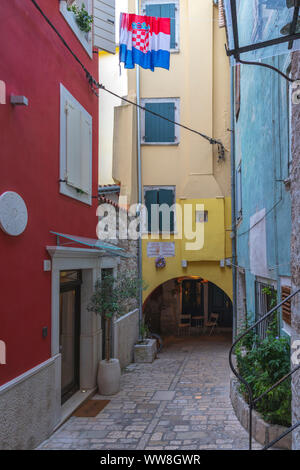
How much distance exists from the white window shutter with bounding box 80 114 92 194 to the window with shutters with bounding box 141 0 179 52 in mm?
7844

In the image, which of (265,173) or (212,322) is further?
(212,322)

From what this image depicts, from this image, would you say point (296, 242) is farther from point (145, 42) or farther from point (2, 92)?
point (145, 42)

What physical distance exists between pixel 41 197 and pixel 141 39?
552cm

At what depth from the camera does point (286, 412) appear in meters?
5.54

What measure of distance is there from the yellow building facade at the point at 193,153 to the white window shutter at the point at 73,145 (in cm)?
648

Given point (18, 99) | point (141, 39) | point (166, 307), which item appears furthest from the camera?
Answer: point (166, 307)

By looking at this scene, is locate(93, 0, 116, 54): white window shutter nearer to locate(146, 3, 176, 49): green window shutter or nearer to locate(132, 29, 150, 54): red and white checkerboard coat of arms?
locate(132, 29, 150, 54): red and white checkerboard coat of arms

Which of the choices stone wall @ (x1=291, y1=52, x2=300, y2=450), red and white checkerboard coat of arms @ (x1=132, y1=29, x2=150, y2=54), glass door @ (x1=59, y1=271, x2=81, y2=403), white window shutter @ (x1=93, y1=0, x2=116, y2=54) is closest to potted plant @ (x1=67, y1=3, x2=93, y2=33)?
white window shutter @ (x1=93, y1=0, x2=116, y2=54)

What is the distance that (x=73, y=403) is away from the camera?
800cm

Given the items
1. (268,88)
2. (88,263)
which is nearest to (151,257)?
(88,263)

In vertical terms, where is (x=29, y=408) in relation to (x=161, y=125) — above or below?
below

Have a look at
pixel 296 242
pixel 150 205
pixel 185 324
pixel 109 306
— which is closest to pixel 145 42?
pixel 150 205

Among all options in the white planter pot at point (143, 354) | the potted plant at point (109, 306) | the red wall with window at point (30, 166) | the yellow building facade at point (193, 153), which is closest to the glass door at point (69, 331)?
the potted plant at point (109, 306)
